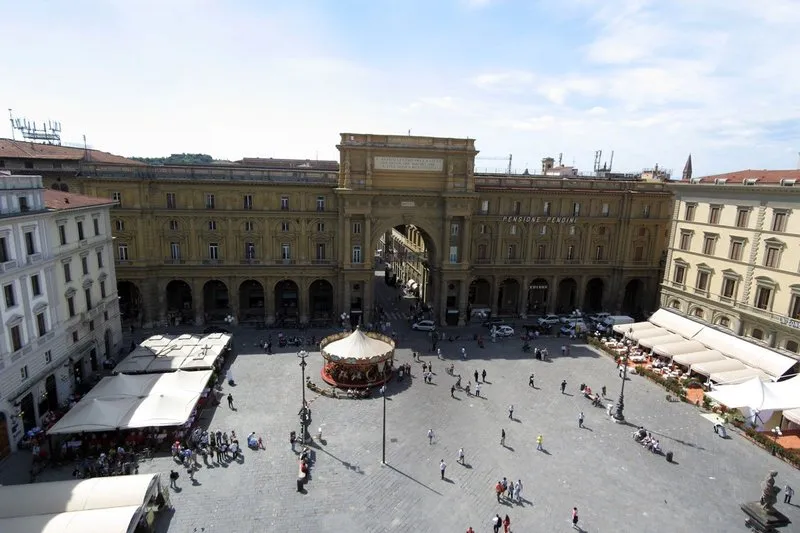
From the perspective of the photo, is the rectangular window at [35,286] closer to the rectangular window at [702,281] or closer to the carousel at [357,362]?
the carousel at [357,362]

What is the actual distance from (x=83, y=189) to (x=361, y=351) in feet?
109

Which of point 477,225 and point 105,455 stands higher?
point 477,225

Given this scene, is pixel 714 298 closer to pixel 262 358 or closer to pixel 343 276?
pixel 343 276

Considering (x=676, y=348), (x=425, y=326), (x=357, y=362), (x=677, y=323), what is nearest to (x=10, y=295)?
(x=357, y=362)

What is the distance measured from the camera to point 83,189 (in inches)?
1861

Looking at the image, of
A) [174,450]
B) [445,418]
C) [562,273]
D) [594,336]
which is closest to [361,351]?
[445,418]

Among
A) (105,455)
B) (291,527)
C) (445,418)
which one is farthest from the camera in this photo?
(445,418)

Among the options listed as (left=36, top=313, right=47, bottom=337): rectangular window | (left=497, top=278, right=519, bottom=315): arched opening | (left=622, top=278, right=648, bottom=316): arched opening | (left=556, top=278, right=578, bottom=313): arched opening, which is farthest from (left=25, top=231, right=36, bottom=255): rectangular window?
(left=622, top=278, right=648, bottom=316): arched opening

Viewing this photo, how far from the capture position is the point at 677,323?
49.3 m

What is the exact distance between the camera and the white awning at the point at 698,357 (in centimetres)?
4191

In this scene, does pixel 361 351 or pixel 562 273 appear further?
pixel 562 273

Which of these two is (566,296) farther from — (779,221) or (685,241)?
(779,221)

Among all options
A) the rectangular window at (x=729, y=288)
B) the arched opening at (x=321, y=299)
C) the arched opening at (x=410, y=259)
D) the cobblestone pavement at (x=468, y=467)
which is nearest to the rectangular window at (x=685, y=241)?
the rectangular window at (x=729, y=288)

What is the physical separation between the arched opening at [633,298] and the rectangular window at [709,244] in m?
14.6
